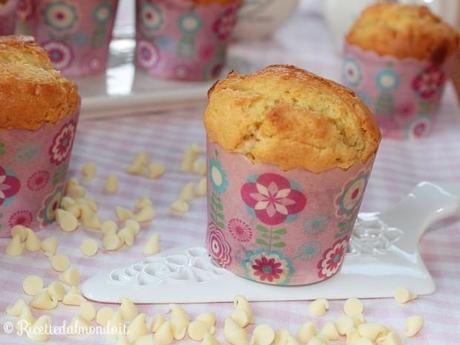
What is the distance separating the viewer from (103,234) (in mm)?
1085

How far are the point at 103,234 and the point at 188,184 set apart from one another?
0.63 ft

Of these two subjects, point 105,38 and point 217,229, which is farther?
point 105,38

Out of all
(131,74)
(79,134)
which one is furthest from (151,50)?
(79,134)

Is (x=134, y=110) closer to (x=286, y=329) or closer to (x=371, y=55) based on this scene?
(x=371, y=55)

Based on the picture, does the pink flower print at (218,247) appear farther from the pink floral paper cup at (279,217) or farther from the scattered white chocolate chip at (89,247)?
the scattered white chocolate chip at (89,247)

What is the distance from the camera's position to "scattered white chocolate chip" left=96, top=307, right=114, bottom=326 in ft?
2.95

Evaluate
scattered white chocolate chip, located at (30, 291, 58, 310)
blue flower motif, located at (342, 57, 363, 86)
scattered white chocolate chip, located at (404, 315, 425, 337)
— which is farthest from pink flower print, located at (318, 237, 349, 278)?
blue flower motif, located at (342, 57, 363, 86)

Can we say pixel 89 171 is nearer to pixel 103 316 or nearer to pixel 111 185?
pixel 111 185

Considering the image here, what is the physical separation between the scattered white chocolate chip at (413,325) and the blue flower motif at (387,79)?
1.92 ft

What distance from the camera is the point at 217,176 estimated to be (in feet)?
3.16

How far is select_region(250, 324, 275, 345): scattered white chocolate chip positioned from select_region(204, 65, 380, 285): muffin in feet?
0.30

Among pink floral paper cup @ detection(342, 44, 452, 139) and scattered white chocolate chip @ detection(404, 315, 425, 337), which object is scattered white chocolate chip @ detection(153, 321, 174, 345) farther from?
pink floral paper cup @ detection(342, 44, 452, 139)

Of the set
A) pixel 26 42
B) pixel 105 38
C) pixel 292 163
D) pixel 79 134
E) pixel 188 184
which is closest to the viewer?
pixel 292 163

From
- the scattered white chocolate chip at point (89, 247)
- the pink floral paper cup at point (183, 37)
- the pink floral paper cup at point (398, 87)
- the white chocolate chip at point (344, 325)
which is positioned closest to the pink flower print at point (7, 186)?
the scattered white chocolate chip at point (89, 247)
